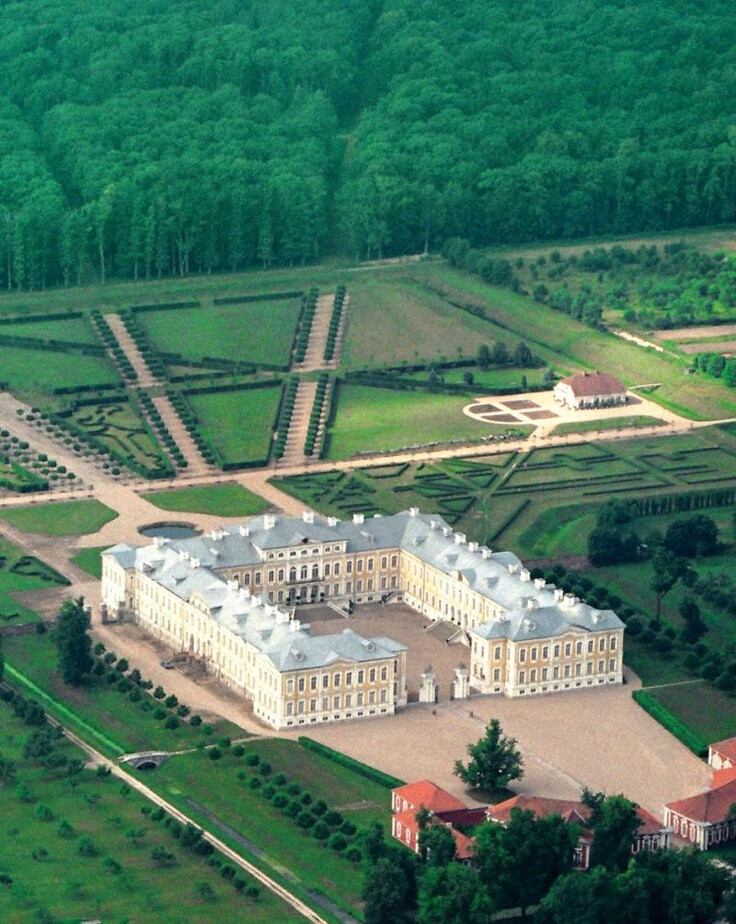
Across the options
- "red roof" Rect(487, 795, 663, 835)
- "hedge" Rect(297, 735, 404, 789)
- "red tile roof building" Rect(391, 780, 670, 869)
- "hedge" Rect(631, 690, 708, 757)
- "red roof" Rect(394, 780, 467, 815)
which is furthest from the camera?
"hedge" Rect(631, 690, 708, 757)

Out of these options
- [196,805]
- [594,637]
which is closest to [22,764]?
[196,805]

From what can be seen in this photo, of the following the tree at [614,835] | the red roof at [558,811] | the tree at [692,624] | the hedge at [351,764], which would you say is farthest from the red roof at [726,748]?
the tree at [692,624]

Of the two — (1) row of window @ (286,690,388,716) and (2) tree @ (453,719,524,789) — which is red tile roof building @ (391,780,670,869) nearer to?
(2) tree @ (453,719,524,789)

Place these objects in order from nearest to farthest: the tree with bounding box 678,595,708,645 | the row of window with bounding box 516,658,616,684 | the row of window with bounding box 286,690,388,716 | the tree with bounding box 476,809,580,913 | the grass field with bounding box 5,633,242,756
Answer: the tree with bounding box 476,809,580,913 → the grass field with bounding box 5,633,242,756 → the row of window with bounding box 286,690,388,716 → the row of window with bounding box 516,658,616,684 → the tree with bounding box 678,595,708,645

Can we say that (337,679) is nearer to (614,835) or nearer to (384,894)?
(614,835)

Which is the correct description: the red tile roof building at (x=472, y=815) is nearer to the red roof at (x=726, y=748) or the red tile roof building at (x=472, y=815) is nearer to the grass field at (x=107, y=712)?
the red roof at (x=726, y=748)

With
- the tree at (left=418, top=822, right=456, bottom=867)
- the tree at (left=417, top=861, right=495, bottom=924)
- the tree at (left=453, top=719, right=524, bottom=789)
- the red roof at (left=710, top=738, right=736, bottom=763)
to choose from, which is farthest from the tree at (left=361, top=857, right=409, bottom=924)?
the red roof at (left=710, top=738, right=736, bottom=763)
